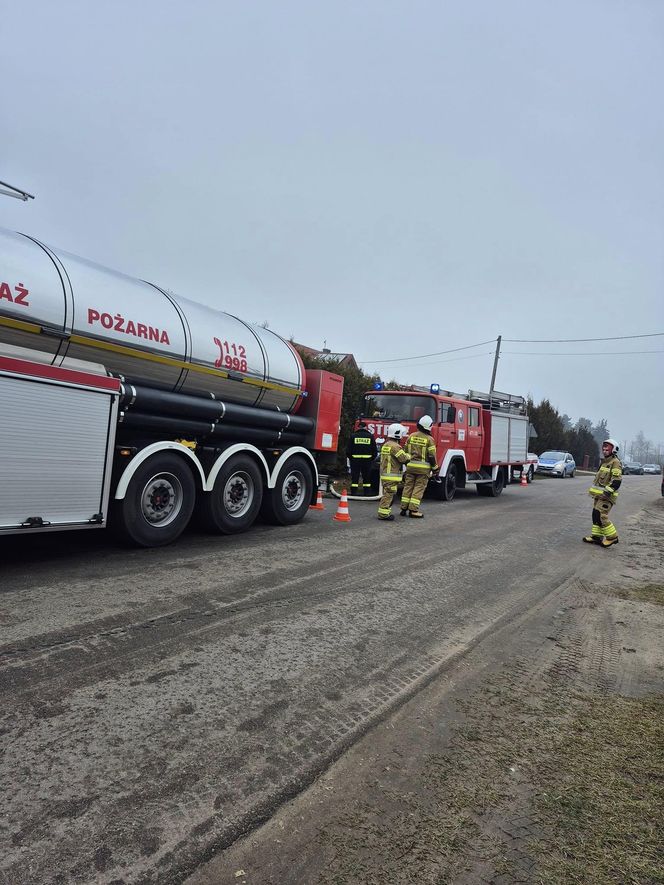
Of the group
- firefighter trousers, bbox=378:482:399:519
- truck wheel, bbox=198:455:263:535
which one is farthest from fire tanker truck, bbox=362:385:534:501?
truck wheel, bbox=198:455:263:535

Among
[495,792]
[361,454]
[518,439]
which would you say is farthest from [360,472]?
[495,792]

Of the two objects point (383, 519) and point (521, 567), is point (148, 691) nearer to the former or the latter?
point (521, 567)

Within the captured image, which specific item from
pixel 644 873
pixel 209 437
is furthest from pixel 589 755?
pixel 209 437

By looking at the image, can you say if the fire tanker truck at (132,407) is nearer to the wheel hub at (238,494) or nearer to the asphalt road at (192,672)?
the wheel hub at (238,494)

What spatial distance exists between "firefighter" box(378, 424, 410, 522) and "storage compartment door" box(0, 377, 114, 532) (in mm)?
5318

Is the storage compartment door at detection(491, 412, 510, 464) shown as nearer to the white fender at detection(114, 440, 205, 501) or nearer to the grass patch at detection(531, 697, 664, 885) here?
the white fender at detection(114, 440, 205, 501)

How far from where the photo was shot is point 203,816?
210 cm

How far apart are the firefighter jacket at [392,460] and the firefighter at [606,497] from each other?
10.3 ft

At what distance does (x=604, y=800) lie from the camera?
7.60 feet

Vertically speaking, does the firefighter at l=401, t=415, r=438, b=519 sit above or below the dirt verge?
above

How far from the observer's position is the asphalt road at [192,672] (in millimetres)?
2051

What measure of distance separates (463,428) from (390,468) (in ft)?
14.5

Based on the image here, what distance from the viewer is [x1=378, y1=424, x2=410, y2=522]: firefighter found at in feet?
32.1

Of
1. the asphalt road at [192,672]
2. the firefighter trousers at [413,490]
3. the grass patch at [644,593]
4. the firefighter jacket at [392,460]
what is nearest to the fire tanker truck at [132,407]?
the asphalt road at [192,672]
